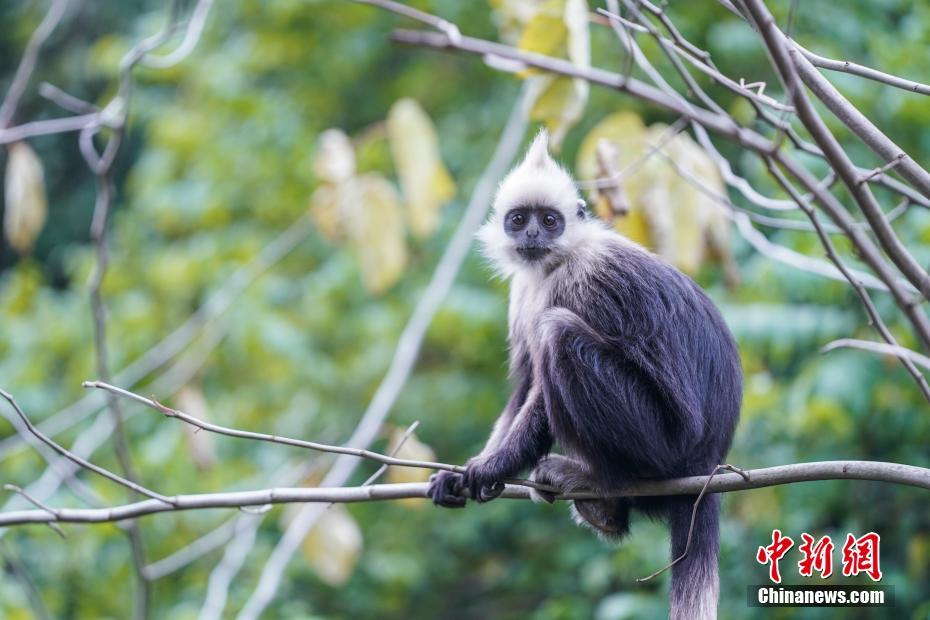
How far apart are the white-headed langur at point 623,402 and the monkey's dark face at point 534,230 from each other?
0.54 ft

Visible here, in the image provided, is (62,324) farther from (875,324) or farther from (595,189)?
(875,324)

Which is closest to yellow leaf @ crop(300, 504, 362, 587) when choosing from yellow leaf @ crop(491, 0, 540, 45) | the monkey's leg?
the monkey's leg

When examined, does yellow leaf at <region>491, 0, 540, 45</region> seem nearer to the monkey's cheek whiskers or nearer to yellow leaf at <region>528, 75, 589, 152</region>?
yellow leaf at <region>528, 75, 589, 152</region>

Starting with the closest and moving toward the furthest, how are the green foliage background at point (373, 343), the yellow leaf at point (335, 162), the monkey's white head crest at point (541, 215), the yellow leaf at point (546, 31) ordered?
the yellow leaf at point (546, 31) → the monkey's white head crest at point (541, 215) → the yellow leaf at point (335, 162) → the green foliage background at point (373, 343)

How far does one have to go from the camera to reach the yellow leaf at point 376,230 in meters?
6.04

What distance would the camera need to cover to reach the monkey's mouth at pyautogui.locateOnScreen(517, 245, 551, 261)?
4.54m

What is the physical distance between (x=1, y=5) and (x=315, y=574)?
937 centimetres

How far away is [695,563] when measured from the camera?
3.99 m

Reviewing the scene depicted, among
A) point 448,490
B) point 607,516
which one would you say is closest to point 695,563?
point 607,516

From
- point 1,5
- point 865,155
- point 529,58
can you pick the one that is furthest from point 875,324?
point 1,5

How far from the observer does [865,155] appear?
22.3ft

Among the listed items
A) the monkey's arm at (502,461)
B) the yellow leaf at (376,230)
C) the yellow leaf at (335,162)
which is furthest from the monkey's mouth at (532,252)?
the yellow leaf at (335,162)

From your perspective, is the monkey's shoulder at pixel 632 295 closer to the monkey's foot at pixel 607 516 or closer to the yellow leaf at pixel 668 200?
the yellow leaf at pixel 668 200

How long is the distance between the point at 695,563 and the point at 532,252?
146 centimetres
